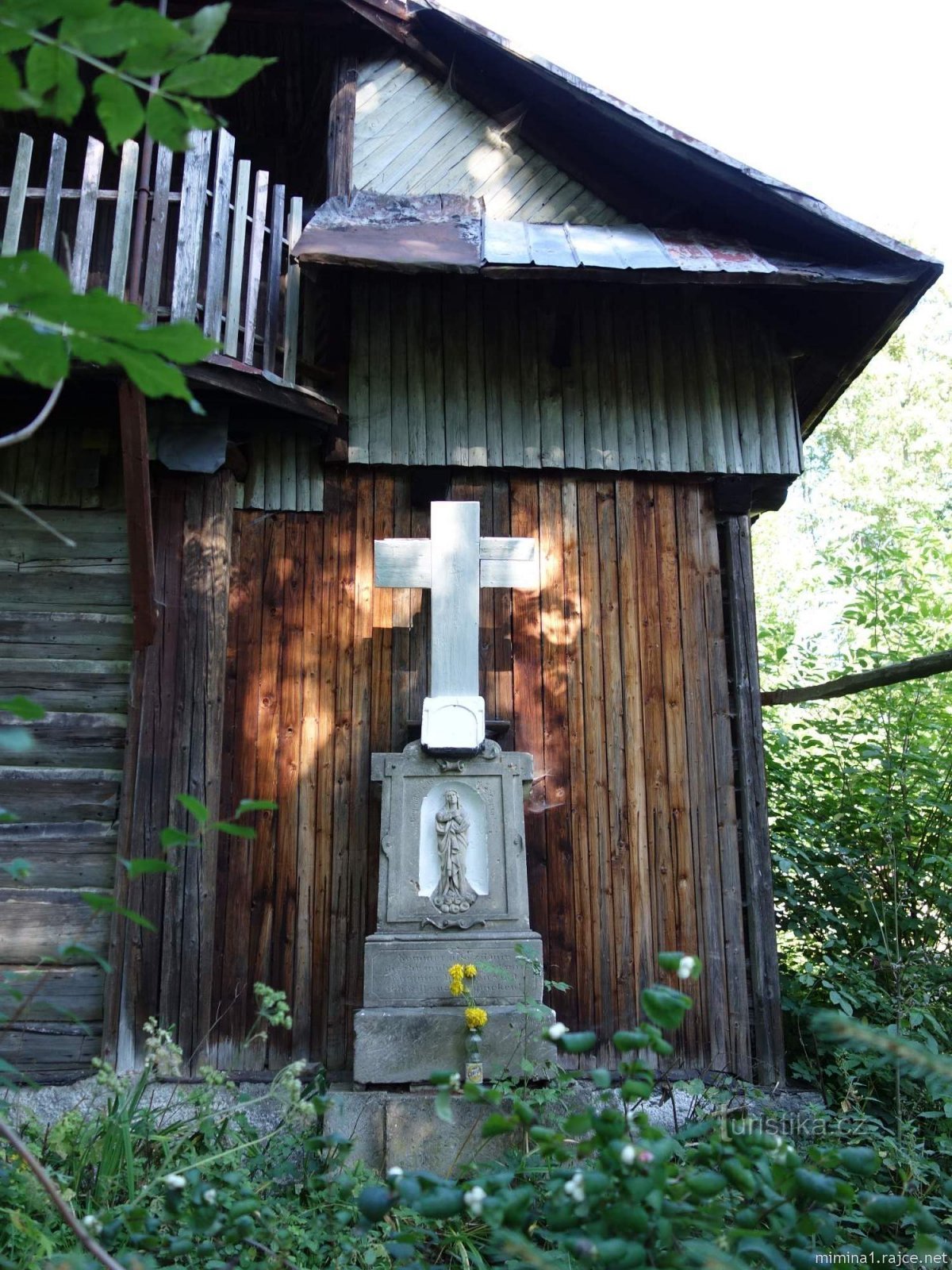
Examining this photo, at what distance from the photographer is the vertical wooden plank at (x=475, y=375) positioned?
20.9 ft

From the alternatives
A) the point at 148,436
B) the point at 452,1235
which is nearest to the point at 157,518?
the point at 148,436

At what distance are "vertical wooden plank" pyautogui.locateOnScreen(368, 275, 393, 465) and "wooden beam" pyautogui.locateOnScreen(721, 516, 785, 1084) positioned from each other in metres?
2.17

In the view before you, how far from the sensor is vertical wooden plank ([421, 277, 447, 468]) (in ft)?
20.9

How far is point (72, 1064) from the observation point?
539 centimetres

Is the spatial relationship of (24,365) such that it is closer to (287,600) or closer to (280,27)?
(287,600)

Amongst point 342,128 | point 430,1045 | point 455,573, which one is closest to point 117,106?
point 430,1045

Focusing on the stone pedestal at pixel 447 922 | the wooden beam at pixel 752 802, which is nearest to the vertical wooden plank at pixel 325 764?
the stone pedestal at pixel 447 922

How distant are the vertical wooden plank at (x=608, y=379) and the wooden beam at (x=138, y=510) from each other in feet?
8.85

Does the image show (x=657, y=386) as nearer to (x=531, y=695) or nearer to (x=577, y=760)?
(x=531, y=695)

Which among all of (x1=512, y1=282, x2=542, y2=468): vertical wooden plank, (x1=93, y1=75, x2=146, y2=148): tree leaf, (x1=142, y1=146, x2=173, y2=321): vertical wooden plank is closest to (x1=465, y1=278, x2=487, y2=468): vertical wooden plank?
(x1=512, y1=282, x2=542, y2=468): vertical wooden plank

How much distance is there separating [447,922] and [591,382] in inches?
135

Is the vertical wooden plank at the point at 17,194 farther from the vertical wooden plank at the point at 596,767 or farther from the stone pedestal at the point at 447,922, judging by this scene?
the vertical wooden plank at the point at 596,767

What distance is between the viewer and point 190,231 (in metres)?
5.62

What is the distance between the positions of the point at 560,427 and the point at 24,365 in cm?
527
